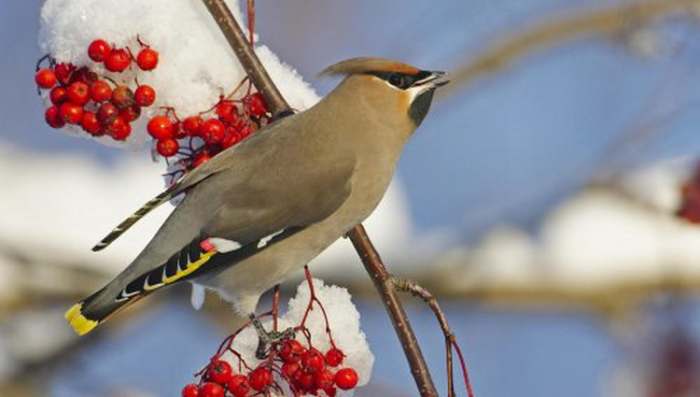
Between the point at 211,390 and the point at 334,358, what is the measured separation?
0.22 meters

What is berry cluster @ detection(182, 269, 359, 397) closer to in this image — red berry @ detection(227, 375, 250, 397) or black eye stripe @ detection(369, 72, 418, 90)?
red berry @ detection(227, 375, 250, 397)

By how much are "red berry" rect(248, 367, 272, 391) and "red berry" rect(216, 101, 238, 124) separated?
506mm

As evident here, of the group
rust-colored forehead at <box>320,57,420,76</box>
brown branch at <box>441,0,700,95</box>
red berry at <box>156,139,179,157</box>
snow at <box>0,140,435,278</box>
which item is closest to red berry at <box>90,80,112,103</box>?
red berry at <box>156,139,179,157</box>

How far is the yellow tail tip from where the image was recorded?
2525 mm

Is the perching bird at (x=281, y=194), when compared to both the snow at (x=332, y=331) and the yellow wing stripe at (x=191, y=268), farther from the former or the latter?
the snow at (x=332, y=331)

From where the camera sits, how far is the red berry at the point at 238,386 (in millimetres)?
2396

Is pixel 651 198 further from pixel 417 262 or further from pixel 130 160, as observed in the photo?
pixel 130 160

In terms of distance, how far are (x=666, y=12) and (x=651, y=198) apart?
0.67 meters

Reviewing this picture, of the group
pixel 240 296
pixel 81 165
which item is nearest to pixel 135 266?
pixel 240 296

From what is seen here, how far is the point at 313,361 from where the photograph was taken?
2414mm

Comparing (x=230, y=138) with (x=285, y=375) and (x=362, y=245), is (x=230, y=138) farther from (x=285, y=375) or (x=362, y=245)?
(x=285, y=375)

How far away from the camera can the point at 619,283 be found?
5555 millimetres

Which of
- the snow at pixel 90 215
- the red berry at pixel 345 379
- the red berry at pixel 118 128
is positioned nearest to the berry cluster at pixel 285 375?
the red berry at pixel 345 379

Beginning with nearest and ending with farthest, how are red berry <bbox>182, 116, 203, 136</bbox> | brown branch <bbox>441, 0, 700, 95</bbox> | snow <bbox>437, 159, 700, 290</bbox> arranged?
red berry <bbox>182, 116, 203, 136</bbox>, snow <bbox>437, 159, 700, 290</bbox>, brown branch <bbox>441, 0, 700, 95</bbox>
